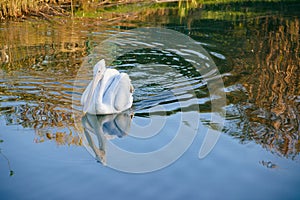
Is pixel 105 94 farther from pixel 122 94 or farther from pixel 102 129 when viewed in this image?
pixel 102 129

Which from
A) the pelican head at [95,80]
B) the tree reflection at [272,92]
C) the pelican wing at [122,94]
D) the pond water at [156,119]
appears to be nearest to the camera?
the pond water at [156,119]

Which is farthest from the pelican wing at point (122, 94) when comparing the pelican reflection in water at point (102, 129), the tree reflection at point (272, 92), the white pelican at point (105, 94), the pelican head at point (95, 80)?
the tree reflection at point (272, 92)

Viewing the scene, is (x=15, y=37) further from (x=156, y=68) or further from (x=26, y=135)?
(x=26, y=135)

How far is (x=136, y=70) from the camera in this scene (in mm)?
9344

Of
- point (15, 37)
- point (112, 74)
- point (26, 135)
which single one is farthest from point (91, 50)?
point (26, 135)

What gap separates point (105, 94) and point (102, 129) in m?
0.58

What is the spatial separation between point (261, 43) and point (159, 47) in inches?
97.8

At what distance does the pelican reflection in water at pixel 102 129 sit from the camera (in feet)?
20.0

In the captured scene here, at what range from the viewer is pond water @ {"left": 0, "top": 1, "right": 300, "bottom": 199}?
520 centimetres

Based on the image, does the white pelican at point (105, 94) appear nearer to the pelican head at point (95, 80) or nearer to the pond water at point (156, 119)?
the pelican head at point (95, 80)

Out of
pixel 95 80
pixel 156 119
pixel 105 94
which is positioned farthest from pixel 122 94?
pixel 156 119

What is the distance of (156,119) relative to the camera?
6.94m

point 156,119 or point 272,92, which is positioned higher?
point 272,92

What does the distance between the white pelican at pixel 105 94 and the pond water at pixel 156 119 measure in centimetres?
→ 17
